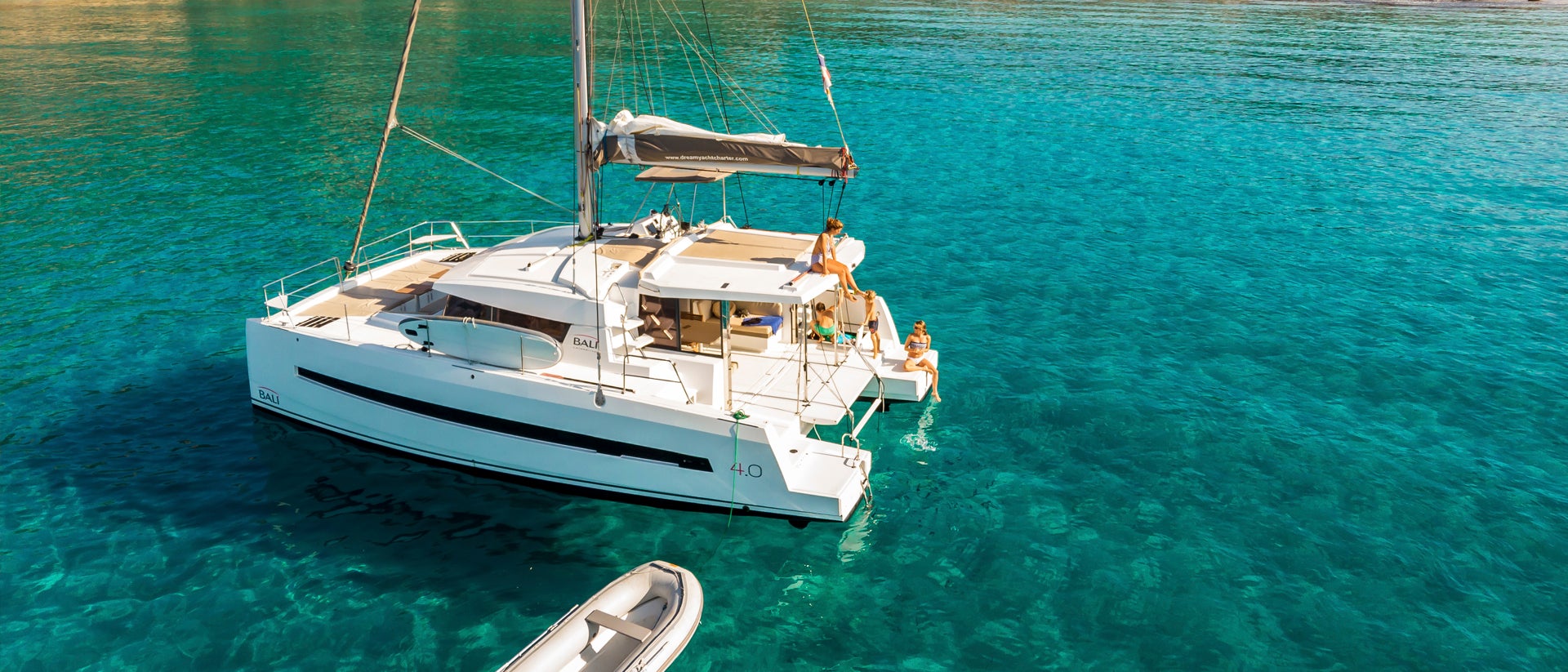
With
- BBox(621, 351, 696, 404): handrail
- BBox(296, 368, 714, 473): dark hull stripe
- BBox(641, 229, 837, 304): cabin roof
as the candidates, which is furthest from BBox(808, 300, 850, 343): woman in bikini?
BBox(296, 368, 714, 473): dark hull stripe

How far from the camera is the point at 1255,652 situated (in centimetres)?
1342

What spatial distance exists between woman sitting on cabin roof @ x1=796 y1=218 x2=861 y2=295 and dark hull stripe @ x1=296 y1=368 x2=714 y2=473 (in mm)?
3696

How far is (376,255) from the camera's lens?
26.6m

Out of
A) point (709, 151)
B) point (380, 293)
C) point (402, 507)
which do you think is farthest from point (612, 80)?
point (402, 507)

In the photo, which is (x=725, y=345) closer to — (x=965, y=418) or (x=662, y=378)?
(x=662, y=378)

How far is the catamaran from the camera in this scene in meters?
15.4

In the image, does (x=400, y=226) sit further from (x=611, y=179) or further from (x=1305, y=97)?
(x=1305, y=97)

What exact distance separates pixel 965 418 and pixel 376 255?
16.1 metres

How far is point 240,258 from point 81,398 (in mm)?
8407

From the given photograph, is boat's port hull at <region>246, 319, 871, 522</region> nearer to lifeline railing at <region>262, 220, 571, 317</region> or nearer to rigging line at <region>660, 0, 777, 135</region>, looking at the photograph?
lifeline railing at <region>262, 220, 571, 317</region>

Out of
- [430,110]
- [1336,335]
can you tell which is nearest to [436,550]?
[1336,335]

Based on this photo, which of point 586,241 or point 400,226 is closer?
point 586,241

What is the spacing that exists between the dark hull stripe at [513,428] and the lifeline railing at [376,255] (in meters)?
2.01

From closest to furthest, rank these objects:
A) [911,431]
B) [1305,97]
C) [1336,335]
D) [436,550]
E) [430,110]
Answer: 1. [436,550]
2. [911,431]
3. [1336,335]
4. [430,110]
5. [1305,97]
